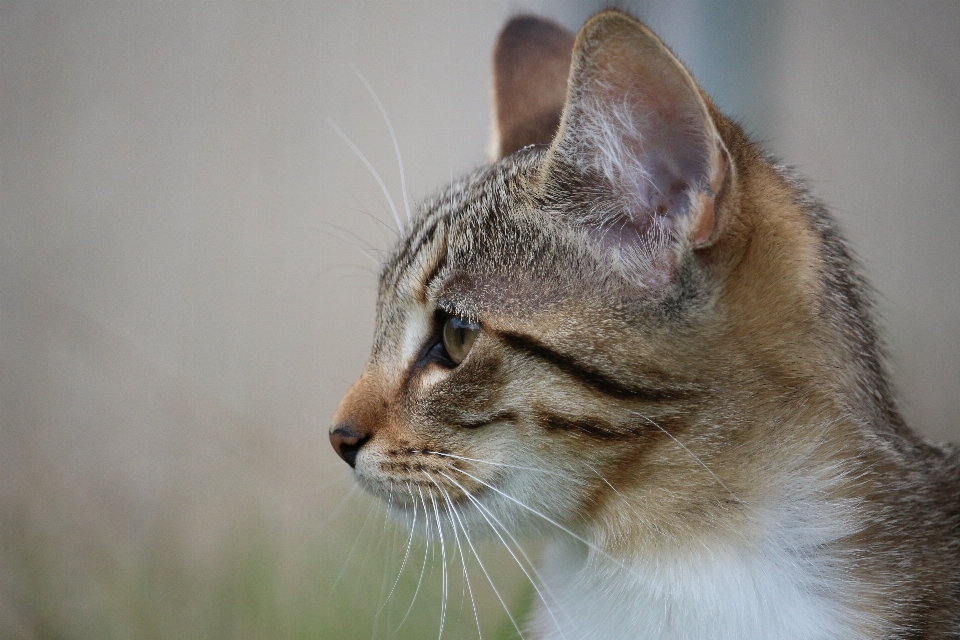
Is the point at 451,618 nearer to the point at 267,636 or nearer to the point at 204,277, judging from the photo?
the point at 267,636

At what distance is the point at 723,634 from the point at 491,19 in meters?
1.39

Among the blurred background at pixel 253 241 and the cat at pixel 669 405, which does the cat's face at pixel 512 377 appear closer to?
the cat at pixel 669 405

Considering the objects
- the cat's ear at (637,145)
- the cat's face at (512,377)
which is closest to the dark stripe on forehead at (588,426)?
the cat's face at (512,377)

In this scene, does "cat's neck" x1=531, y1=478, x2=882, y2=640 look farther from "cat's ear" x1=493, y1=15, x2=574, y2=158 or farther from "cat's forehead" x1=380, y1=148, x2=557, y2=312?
"cat's ear" x1=493, y1=15, x2=574, y2=158

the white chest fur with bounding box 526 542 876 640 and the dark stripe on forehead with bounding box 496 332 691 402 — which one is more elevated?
the dark stripe on forehead with bounding box 496 332 691 402

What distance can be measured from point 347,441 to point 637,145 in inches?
23.1

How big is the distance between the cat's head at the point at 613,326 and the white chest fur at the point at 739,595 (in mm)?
77

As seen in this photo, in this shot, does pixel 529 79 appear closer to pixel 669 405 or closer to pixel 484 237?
pixel 484 237

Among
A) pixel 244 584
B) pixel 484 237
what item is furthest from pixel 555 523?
pixel 244 584

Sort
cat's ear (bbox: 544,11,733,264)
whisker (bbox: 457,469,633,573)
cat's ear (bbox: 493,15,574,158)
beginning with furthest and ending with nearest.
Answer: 1. cat's ear (bbox: 493,15,574,158)
2. whisker (bbox: 457,469,633,573)
3. cat's ear (bbox: 544,11,733,264)

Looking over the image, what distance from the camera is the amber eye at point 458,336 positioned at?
3.67 feet

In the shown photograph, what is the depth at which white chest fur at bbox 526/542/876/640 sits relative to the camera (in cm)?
104

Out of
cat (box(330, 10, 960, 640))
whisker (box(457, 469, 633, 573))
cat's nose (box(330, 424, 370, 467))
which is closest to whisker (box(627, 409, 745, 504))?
cat (box(330, 10, 960, 640))

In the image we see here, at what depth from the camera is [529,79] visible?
1.55m
